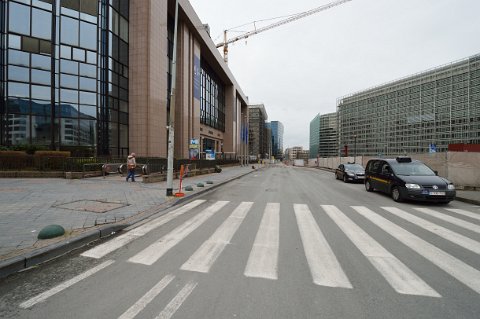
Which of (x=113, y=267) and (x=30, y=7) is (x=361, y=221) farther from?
(x=30, y=7)

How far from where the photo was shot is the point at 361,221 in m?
6.60

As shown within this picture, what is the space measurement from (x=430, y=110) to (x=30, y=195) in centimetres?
10777

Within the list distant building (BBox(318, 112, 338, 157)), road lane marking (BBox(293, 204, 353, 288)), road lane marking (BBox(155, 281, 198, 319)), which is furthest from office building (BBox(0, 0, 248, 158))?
distant building (BBox(318, 112, 338, 157))

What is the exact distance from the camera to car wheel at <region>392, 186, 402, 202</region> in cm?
961

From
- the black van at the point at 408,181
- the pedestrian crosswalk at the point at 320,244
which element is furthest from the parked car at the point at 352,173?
the pedestrian crosswalk at the point at 320,244

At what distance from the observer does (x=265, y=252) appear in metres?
4.37

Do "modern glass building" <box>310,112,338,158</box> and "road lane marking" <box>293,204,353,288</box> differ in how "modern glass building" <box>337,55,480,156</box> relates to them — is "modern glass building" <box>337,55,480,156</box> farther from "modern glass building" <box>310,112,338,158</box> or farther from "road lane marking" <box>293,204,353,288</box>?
"road lane marking" <box>293,204,353,288</box>

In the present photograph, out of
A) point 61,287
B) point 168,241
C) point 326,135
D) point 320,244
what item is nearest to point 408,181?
point 320,244

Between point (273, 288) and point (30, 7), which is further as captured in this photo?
point (30, 7)

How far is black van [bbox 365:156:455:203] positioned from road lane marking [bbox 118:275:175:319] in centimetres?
907

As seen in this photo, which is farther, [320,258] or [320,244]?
[320,244]

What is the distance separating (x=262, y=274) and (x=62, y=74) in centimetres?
2295

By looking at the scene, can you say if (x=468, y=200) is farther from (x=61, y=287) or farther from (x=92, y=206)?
(x=92, y=206)

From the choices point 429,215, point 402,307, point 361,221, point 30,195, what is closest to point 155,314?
point 402,307
